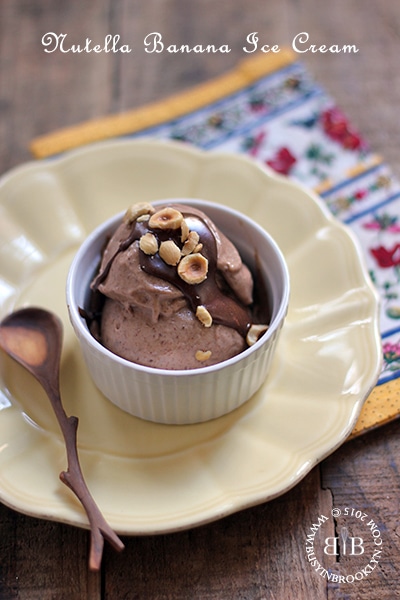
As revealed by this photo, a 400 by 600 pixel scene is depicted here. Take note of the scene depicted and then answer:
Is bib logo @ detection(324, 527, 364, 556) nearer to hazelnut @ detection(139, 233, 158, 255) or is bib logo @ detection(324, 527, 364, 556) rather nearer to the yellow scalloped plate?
the yellow scalloped plate

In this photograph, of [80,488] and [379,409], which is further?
[379,409]

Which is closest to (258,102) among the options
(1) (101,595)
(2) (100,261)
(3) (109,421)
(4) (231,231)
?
(4) (231,231)

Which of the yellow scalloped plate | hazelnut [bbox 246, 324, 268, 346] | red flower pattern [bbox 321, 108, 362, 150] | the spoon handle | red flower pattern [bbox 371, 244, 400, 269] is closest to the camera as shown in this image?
the spoon handle

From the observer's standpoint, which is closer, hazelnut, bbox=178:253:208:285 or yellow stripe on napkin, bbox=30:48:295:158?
hazelnut, bbox=178:253:208:285

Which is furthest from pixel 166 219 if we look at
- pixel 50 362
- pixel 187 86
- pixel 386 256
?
pixel 187 86

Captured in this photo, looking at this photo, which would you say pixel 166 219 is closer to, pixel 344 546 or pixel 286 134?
pixel 344 546

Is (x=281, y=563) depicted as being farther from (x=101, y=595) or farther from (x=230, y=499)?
(x=101, y=595)

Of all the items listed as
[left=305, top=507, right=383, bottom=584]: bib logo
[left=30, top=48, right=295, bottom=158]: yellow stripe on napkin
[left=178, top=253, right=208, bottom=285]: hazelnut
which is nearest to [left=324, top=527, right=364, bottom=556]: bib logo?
[left=305, top=507, right=383, bottom=584]: bib logo
